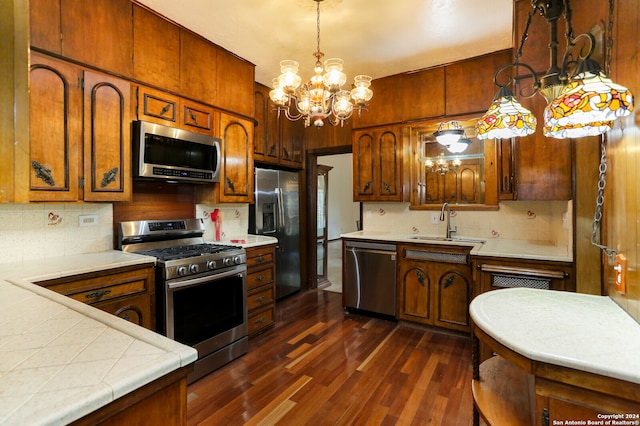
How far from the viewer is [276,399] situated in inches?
82.0

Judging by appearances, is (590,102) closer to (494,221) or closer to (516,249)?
(516,249)

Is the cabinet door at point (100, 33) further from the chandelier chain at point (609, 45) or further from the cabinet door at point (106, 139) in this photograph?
the chandelier chain at point (609, 45)

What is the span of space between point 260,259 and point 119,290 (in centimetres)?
125

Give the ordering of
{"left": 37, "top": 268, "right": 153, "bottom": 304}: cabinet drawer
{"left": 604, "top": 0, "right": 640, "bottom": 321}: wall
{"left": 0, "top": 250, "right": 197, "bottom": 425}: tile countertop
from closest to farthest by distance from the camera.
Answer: {"left": 0, "top": 250, "right": 197, "bottom": 425}: tile countertop → {"left": 604, "top": 0, "right": 640, "bottom": 321}: wall → {"left": 37, "top": 268, "right": 153, "bottom": 304}: cabinet drawer

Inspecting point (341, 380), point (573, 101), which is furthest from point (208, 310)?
point (573, 101)

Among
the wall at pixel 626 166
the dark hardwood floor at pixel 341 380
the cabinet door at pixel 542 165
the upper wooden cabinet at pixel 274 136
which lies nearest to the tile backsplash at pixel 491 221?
the cabinet door at pixel 542 165

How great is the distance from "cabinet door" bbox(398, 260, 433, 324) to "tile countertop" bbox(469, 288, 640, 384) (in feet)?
5.68

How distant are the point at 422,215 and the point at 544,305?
243 cm

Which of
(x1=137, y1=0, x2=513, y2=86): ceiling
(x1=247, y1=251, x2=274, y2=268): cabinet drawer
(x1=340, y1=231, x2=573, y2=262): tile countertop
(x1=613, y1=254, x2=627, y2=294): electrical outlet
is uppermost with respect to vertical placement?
(x1=137, y1=0, x2=513, y2=86): ceiling

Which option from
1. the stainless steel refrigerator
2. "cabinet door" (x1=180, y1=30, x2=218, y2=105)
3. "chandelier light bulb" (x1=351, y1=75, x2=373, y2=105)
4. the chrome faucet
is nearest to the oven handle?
the stainless steel refrigerator

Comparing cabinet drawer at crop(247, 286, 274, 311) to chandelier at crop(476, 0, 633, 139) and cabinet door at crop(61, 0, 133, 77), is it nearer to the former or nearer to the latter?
cabinet door at crop(61, 0, 133, 77)

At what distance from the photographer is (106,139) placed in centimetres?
222

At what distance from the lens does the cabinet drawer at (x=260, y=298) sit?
2.92m

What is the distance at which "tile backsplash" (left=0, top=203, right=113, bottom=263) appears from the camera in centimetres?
205
